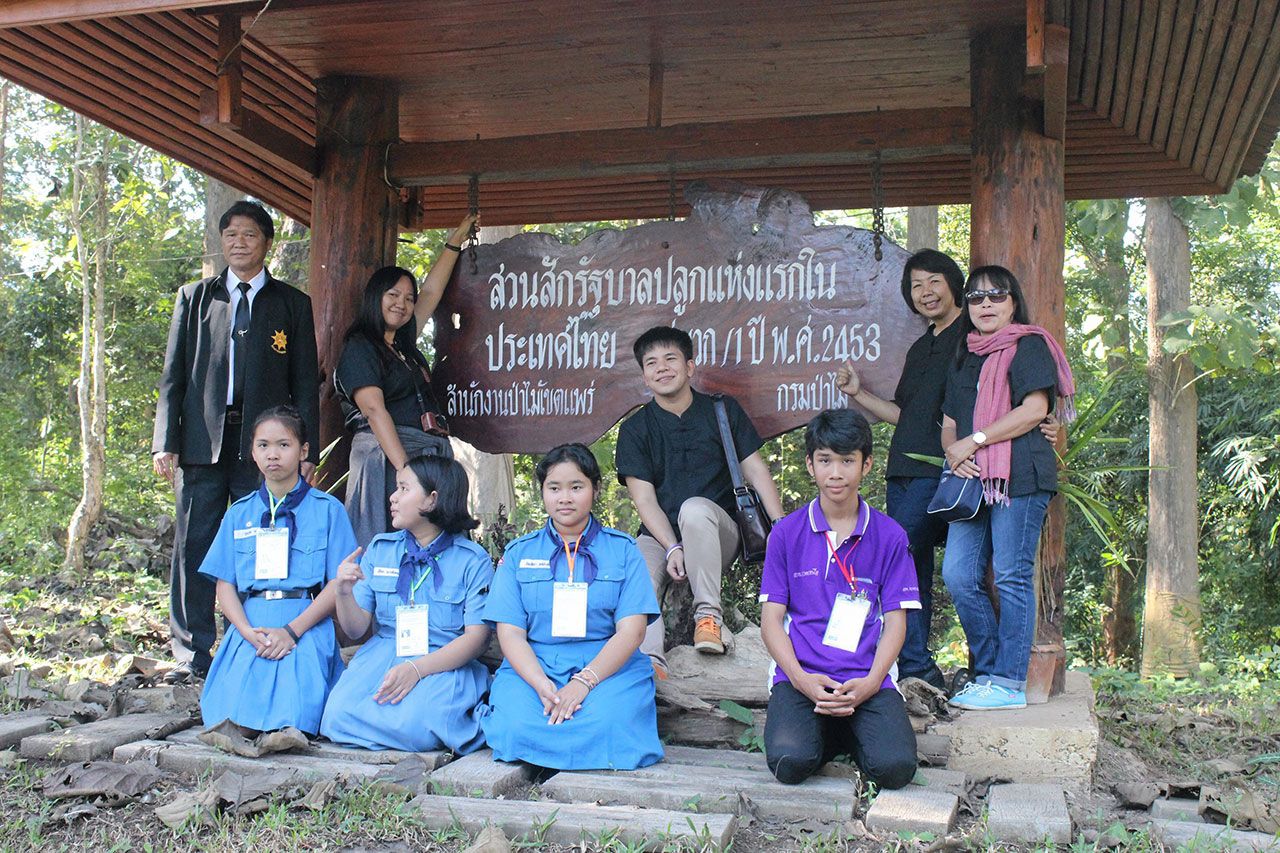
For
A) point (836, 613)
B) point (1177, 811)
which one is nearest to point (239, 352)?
point (836, 613)

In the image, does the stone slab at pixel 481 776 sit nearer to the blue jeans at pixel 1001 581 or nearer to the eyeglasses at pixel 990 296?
the blue jeans at pixel 1001 581

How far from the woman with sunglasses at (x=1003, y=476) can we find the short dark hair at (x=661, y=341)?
1278 millimetres

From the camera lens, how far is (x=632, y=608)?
4020 mm

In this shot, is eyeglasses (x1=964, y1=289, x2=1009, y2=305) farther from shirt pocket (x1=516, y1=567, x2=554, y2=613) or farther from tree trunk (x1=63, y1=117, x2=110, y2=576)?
tree trunk (x1=63, y1=117, x2=110, y2=576)

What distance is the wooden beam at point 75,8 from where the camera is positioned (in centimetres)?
427

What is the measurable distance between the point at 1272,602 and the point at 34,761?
12099 mm

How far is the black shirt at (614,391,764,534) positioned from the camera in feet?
16.8

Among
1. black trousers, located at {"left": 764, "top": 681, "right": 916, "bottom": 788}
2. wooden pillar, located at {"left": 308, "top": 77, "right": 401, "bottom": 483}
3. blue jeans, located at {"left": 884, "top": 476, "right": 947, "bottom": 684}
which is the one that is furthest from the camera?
wooden pillar, located at {"left": 308, "top": 77, "right": 401, "bottom": 483}

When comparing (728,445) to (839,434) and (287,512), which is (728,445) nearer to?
(839,434)

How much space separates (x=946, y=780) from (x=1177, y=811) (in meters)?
0.68

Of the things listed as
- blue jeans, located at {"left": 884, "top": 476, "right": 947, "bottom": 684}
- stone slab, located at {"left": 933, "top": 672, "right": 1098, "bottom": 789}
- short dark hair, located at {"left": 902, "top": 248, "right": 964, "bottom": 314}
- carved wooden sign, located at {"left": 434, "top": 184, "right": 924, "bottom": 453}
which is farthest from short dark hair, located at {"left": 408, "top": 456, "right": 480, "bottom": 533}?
short dark hair, located at {"left": 902, "top": 248, "right": 964, "bottom": 314}

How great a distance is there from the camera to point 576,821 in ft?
10.8

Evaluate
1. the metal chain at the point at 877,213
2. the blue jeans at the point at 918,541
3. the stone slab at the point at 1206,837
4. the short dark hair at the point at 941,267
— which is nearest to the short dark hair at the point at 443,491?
the blue jeans at the point at 918,541

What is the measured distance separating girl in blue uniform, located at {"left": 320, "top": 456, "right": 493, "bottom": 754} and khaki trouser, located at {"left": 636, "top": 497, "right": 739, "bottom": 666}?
2.70 ft
